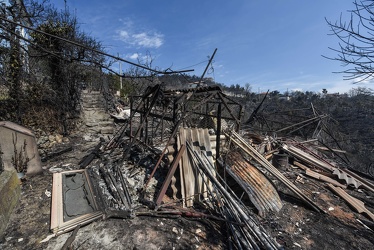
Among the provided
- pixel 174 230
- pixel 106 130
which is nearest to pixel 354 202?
pixel 174 230

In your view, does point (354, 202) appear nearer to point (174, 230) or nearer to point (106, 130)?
point (174, 230)

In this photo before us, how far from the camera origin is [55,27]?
29.2 ft

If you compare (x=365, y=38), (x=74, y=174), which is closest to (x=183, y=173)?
(x=74, y=174)

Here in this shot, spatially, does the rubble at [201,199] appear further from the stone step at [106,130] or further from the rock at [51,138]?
the stone step at [106,130]

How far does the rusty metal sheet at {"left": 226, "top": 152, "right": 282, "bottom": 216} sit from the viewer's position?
15.1 feet

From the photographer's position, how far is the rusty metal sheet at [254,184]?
4.59m

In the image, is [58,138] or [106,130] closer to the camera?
[58,138]

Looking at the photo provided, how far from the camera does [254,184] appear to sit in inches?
196

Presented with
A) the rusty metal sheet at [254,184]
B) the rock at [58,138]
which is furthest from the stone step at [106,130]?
the rusty metal sheet at [254,184]

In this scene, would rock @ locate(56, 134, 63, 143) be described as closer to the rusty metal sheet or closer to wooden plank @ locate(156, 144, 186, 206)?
wooden plank @ locate(156, 144, 186, 206)

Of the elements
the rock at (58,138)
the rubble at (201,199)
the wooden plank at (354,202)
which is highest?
the rock at (58,138)

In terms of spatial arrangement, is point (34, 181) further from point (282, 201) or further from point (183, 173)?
point (282, 201)

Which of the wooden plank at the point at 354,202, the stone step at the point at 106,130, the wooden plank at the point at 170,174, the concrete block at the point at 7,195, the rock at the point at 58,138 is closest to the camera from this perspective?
the concrete block at the point at 7,195

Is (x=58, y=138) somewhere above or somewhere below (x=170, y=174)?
above
